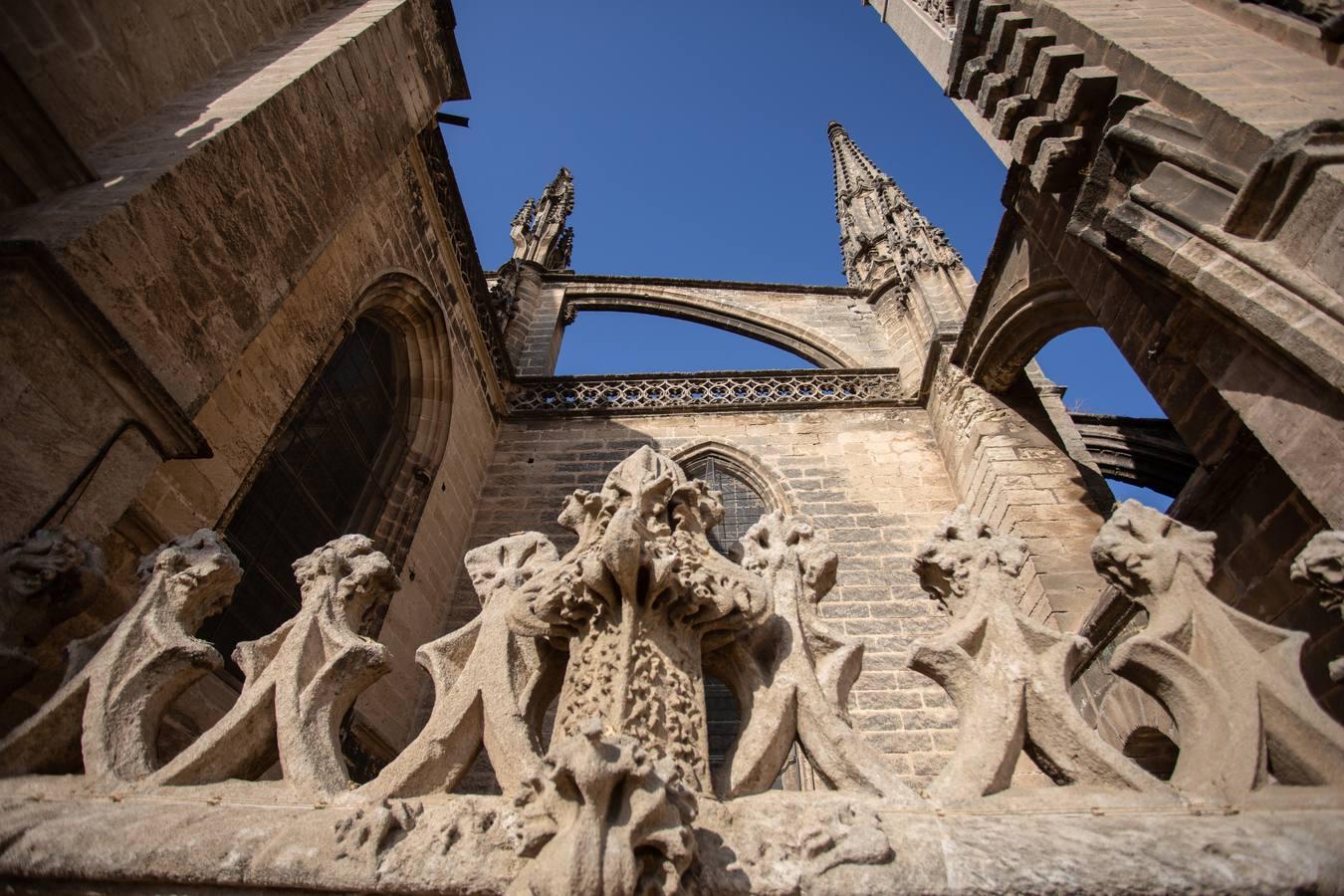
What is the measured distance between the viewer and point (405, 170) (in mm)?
5801

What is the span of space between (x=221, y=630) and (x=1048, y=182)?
212 inches

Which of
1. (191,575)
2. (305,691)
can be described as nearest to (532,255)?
(191,575)

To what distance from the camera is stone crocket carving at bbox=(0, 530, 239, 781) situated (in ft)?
4.89

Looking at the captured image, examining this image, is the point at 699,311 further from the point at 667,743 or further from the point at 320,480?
the point at 667,743

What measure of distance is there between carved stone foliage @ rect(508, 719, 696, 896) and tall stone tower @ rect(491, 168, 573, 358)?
7706 mm

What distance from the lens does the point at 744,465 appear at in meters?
7.35

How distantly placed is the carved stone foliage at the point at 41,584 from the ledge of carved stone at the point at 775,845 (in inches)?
23.3

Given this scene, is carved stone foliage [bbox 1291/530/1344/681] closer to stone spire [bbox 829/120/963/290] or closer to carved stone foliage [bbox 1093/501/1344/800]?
carved stone foliage [bbox 1093/501/1344/800]

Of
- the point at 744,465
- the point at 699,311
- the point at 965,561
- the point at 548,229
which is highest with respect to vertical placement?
the point at 548,229

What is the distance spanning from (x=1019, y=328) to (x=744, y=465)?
2972 millimetres

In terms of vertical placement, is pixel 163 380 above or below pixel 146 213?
below

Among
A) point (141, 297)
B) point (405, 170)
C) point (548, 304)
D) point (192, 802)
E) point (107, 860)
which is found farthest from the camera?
point (548, 304)

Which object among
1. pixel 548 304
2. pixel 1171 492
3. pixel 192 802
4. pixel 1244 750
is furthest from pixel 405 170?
pixel 1171 492

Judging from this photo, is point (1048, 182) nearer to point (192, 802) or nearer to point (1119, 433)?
point (192, 802)
